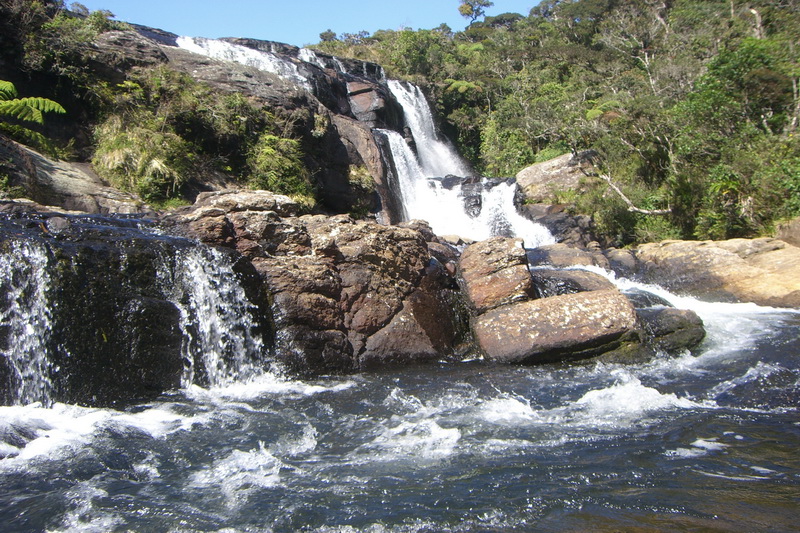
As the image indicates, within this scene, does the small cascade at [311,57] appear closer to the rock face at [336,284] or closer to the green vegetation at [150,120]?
the green vegetation at [150,120]

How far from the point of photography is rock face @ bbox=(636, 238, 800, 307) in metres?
11.4

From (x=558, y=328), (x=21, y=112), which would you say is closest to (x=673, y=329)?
(x=558, y=328)

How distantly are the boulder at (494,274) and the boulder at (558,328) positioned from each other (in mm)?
426

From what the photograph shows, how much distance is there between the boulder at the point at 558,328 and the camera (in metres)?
7.96

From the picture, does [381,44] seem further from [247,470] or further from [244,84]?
[247,470]

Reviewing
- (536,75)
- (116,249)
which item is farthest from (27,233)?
(536,75)

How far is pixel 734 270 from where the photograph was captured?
12188 millimetres

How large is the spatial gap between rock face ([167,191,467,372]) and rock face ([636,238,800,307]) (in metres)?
6.46

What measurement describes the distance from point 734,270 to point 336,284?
890 centimetres

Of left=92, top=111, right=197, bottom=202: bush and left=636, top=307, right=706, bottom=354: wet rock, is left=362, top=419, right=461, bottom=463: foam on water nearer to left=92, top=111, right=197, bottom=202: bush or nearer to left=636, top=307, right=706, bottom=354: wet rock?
left=636, top=307, right=706, bottom=354: wet rock

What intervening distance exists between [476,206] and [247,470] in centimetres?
1728

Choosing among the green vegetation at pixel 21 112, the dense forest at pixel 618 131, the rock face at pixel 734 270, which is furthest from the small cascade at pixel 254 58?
the rock face at pixel 734 270

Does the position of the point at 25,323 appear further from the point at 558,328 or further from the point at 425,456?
the point at 558,328

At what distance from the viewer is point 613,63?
111 ft
